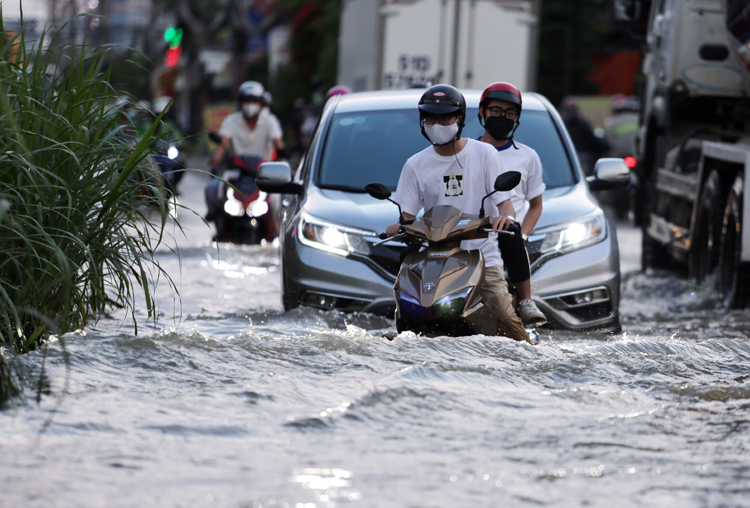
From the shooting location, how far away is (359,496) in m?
3.60

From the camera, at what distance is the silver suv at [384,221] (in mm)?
6664

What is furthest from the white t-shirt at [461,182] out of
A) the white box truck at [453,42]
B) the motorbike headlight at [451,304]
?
the white box truck at [453,42]

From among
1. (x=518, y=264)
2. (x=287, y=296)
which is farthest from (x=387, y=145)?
(x=518, y=264)

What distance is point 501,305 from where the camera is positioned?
5.73m

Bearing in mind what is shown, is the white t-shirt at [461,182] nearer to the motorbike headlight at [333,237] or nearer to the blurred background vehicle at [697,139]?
the motorbike headlight at [333,237]

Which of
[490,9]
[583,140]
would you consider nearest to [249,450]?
[490,9]

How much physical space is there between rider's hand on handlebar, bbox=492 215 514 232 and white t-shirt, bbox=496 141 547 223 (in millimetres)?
887

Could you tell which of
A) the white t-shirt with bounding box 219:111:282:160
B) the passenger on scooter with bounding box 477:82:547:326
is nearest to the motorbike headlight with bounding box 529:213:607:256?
the passenger on scooter with bounding box 477:82:547:326

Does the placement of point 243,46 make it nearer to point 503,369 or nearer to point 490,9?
point 490,9

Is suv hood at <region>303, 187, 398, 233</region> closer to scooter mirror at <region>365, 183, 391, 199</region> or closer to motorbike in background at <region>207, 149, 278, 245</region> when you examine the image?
scooter mirror at <region>365, 183, 391, 199</region>

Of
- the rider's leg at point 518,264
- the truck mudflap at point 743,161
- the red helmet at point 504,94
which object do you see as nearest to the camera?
the rider's leg at point 518,264

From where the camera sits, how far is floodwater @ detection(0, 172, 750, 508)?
12.1 ft

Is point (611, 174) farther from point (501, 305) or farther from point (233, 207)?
point (233, 207)

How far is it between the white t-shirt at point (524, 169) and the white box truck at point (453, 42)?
8.08 metres
